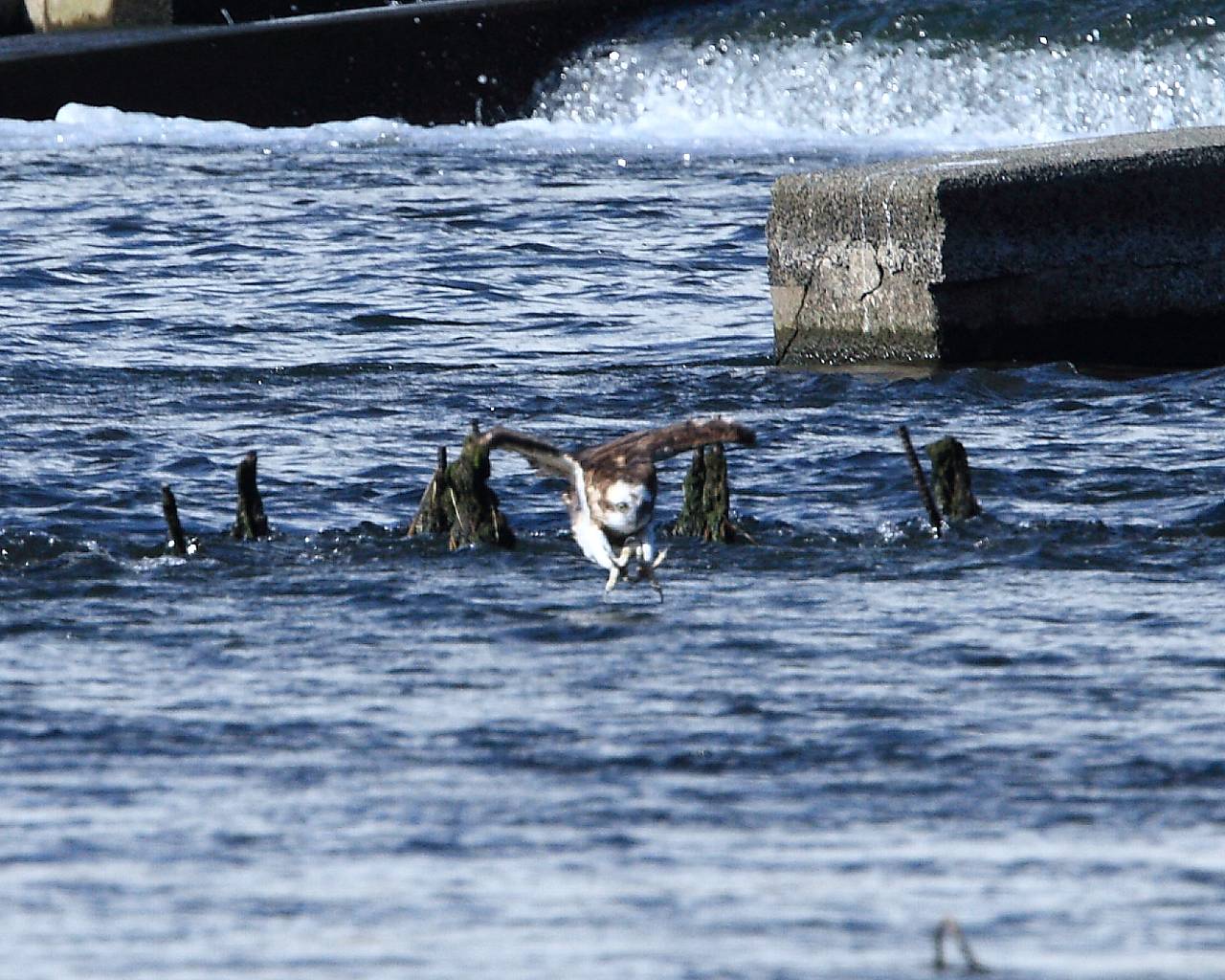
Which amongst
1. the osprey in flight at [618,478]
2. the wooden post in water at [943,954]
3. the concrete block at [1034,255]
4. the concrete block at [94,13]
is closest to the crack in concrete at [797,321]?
the concrete block at [1034,255]

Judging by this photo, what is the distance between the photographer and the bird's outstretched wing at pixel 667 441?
6.99m

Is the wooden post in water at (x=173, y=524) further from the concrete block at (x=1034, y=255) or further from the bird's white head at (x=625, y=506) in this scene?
the concrete block at (x=1034, y=255)

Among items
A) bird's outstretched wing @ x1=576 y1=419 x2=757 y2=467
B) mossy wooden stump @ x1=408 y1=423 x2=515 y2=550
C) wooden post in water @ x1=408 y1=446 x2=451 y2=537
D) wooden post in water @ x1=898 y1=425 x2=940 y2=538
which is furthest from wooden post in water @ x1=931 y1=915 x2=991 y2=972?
wooden post in water @ x1=408 y1=446 x2=451 y2=537

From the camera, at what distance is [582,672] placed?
263 inches

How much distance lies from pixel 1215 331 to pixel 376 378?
397cm

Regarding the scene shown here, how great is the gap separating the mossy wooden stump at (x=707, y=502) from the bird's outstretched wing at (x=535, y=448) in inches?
36.4

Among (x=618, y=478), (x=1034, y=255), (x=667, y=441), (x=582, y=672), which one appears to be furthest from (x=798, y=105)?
(x=582, y=672)

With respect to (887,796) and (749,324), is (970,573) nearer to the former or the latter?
(887,796)

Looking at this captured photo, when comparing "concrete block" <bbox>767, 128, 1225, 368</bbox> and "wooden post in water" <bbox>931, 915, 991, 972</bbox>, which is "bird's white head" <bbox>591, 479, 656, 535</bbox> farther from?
"concrete block" <bbox>767, 128, 1225, 368</bbox>

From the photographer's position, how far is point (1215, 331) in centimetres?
1152

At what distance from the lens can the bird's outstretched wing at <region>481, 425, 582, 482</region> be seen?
684 cm

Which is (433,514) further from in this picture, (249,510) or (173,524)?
(173,524)

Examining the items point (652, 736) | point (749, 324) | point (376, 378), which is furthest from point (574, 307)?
point (652, 736)

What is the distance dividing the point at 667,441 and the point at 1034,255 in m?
4.53
